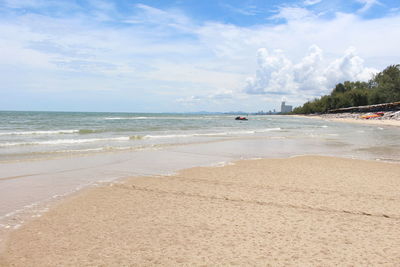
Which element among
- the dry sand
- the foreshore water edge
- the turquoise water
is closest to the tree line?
the turquoise water

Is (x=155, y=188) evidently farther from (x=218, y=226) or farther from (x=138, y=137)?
(x=138, y=137)

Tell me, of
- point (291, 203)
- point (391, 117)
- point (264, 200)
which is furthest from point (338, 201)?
point (391, 117)

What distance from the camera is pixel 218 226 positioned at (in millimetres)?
5258

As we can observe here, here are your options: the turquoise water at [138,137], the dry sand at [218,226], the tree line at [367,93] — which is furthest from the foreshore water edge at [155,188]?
the tree line at [367,93]

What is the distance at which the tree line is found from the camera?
93.1 metres

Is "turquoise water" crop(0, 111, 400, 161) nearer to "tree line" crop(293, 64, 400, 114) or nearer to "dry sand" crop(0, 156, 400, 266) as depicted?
"dry sand" crop(0, 156, 400, 266)

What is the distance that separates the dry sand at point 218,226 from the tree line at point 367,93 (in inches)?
3853

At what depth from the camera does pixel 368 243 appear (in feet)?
15.0

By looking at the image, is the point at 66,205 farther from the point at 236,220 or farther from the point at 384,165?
the point at 384,165

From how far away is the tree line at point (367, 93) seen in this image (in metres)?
93.1

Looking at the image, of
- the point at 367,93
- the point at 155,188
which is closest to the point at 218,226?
the point at 155,188

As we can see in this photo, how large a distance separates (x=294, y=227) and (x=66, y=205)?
4486 millimetres

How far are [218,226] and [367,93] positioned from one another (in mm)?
123821

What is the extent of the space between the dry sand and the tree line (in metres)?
97.9
